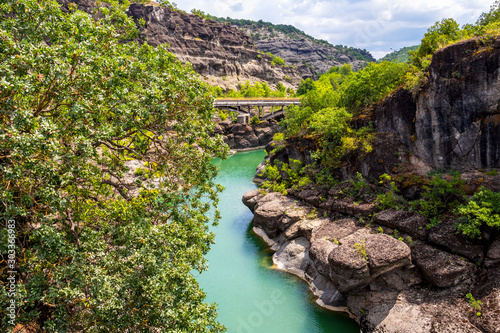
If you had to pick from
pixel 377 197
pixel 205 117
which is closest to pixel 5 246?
pixel 205 117

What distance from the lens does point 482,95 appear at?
13992 millimetres

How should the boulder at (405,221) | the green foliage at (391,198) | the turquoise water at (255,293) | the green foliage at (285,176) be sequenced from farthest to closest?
the green foliage at (285,176), the green foliage at (391,198), the boulder at (405,221), the turquoise water at (255,293)

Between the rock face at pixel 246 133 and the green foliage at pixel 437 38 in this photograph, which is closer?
the green foliage at pixel 437 38

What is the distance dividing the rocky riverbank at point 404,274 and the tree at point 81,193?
287 inches

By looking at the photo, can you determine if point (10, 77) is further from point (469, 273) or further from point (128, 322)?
point (469, 273)

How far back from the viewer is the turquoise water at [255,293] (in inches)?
504

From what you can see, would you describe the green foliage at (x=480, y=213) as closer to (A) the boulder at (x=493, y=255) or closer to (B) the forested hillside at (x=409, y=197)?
(B) the forested hillside at (x=409, y=197)

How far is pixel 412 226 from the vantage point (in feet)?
44.6

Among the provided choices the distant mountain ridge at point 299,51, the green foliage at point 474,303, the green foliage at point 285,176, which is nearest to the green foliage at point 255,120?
the green foliage at point 285,176

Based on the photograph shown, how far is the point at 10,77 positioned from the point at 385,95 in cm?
1941

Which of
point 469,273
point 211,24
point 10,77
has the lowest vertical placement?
point 469,273

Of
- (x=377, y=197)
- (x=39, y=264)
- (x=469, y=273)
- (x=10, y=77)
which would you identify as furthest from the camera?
(x=377, y=197)

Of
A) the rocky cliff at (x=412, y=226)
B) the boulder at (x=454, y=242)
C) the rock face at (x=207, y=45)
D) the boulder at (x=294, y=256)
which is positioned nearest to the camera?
the rocky cliff at (x=412, y=226)

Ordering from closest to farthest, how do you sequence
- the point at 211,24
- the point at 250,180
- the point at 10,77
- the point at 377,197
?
the point at 10,77 < the point at 377,197 < the point at 250,180 < the point at 211,24
